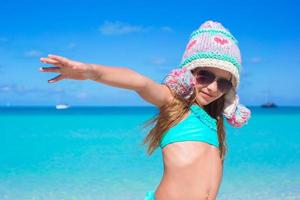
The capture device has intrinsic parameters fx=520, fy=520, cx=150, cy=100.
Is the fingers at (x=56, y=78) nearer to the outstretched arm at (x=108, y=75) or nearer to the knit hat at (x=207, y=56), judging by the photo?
the outstretched arm at (x=108, y=75)

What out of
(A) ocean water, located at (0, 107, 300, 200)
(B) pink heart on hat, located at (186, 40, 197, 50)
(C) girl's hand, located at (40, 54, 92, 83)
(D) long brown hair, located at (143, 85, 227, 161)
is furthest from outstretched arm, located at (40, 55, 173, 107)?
(A) ocean water, located at (0, 107, 300, 200)

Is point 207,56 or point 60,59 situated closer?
point 60,59

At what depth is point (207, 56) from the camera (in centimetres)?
273

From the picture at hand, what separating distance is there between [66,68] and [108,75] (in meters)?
0.20

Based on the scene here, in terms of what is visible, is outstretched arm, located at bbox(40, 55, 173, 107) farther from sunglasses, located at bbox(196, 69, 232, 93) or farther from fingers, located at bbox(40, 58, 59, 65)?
sunglasses, located at bbox(196, 69, 232, 93)

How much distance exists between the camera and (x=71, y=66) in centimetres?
211

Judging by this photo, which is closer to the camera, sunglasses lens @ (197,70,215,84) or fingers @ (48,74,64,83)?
fingers @ (48,74,64,83)

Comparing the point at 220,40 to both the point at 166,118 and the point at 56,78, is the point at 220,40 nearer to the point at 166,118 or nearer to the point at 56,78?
the point at 166,118

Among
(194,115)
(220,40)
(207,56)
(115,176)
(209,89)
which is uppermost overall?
(115,176)

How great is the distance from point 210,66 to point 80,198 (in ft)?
18.7

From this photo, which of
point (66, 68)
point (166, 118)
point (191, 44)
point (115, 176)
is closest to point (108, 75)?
point (66, 68)

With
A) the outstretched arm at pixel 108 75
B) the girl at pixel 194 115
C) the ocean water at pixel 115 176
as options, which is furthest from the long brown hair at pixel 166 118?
the ocean water at pixel 115 176

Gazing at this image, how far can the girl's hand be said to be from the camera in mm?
2068

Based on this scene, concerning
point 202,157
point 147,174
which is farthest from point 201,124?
point 147,174
